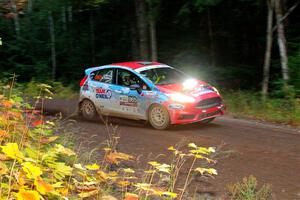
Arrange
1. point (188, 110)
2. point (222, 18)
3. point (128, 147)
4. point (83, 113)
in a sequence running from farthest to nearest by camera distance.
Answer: point (222, 18) < point (83, 113) < point (188, 110) < point (128, 147)

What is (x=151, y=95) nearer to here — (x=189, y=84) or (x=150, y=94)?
(x=150, y=94)

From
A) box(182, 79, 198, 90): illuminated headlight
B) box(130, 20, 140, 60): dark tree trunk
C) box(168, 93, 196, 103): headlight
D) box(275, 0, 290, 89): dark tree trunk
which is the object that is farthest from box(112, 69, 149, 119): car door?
box(130, 20, 140, 60): dark tree trunk

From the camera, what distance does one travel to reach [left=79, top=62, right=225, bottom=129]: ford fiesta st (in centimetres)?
1157

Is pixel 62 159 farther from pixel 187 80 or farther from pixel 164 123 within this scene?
pixel 187 80

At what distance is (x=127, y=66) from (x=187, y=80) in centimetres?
175

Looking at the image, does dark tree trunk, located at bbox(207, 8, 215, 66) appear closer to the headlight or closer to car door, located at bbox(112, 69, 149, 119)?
car door, located at bbox(112, 69, 149, 119)

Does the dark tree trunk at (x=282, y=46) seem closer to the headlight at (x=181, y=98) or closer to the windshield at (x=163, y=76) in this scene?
the windshield at (x=163, y=76)

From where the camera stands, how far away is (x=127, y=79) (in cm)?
1275

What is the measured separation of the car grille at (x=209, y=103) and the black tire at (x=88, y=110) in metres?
3.74

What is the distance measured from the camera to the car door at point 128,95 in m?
12.3

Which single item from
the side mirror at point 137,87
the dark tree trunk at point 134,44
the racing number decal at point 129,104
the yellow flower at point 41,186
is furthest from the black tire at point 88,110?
the dark tree trunk at point 134,44

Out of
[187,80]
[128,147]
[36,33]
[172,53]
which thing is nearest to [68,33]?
[36,33]

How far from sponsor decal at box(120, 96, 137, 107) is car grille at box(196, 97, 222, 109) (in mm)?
1874

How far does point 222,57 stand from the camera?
2283 centimetres
